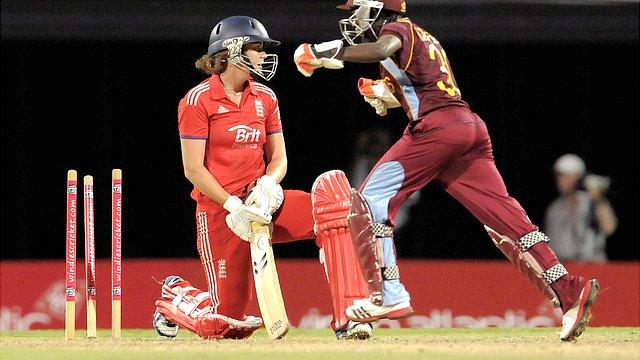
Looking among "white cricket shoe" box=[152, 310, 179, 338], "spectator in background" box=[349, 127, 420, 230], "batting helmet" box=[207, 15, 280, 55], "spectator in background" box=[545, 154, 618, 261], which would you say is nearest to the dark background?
"spectator in background" box=[349, 127, 420, 230]

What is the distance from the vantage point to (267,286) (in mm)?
6363

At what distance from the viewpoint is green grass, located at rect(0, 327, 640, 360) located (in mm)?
5473

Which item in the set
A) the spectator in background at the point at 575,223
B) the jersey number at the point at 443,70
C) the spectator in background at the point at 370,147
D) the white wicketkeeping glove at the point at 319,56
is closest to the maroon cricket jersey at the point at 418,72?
the jersey number at the point at 443,70

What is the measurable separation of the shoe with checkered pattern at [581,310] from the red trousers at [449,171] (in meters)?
0.34

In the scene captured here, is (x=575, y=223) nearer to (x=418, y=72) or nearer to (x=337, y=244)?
(x=337, y=244)

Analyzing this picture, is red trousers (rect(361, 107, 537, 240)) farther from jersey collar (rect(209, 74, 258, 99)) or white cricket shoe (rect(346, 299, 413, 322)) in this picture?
jersey collar (rect(209, 74, 258, 99))

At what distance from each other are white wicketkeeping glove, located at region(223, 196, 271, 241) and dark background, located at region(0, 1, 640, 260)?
13.6 ft

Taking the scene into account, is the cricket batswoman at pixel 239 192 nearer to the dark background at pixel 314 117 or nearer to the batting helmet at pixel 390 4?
the batting helmet at pixel 390 4

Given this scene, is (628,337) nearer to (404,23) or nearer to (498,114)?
(404,23)

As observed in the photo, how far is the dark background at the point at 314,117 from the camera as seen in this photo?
1070 centimetres

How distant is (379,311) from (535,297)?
293 centimetres

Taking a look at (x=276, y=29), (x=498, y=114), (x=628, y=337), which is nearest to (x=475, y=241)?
(x=498, y=114)

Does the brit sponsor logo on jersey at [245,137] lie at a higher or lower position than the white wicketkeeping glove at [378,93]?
lower

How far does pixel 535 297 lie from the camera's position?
28.8ft
